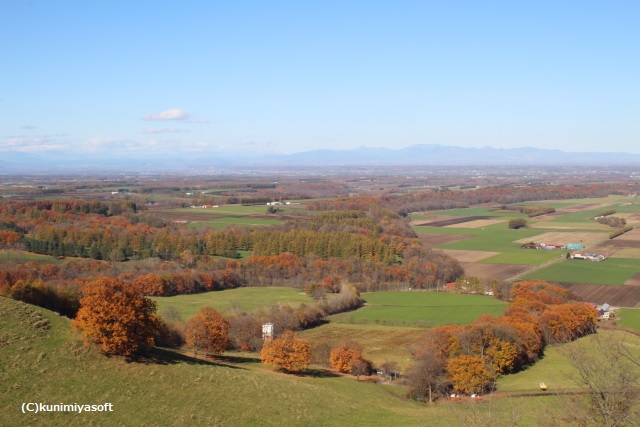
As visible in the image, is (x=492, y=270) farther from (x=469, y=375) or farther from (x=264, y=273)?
(x=469, y=375)

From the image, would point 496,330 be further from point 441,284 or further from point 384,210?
point 384,210

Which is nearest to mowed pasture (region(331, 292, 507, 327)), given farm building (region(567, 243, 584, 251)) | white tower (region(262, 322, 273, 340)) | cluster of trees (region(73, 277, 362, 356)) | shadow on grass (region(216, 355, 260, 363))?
cluster of trees (region(73, 277, 362, 356))

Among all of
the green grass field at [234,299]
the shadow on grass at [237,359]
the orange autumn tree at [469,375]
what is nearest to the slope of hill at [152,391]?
the orange autumn tree at [469,375]

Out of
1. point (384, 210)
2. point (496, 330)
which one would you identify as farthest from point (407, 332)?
point (384, 210)

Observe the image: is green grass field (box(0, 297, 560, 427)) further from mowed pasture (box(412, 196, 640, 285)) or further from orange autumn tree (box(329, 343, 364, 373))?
mowed pasture (box(412, 196, 640, 285))

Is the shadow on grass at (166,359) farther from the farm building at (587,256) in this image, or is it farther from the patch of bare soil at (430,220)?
the patch of bare soil at (430,220)

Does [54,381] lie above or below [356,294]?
above

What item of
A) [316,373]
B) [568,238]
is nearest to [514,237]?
[568,238]
